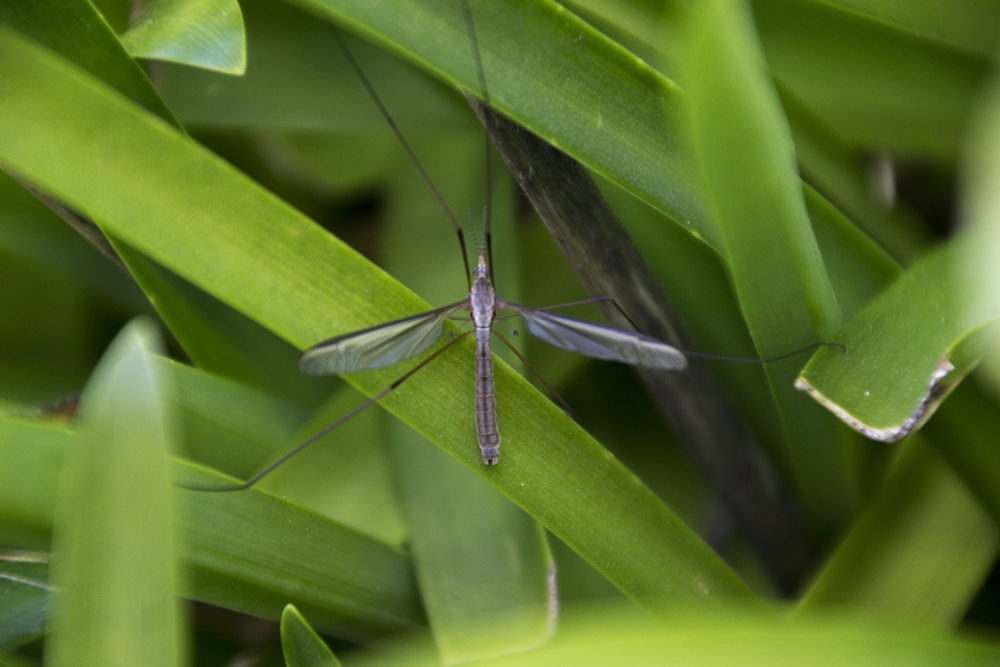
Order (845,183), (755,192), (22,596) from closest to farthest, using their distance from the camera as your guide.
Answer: (755,192)
(22,596)
(845,183)

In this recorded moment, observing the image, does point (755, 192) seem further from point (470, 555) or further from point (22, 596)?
point (22, 596)

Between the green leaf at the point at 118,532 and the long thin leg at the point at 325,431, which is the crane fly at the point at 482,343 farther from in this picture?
the green leaf at the point at 118,532

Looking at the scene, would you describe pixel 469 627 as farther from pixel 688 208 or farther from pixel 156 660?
pixel 688 208

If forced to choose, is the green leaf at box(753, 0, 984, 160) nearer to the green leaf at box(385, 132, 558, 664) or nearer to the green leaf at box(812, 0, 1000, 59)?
the green leaf at box(812, 0, 1000, 59)

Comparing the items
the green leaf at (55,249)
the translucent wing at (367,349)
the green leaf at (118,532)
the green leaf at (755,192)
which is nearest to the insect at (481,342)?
the translucent wing at (367,349)

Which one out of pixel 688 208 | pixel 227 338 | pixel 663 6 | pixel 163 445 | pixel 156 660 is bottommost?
pixel 156 660

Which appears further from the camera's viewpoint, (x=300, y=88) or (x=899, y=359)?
(x=300, y=88)

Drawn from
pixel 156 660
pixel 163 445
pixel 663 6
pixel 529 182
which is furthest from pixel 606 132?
pixel 156 660

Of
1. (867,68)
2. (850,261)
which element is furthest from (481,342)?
(867,68)
